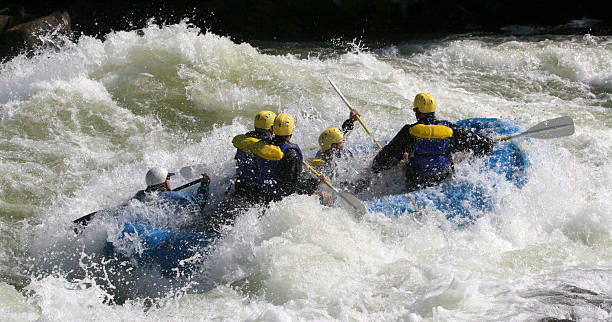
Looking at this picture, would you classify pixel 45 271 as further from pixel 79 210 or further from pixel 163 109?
pixel 163 109

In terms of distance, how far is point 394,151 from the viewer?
18.7ft

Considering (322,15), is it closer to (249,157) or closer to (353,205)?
(249,157)

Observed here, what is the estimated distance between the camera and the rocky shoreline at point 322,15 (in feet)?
47.9

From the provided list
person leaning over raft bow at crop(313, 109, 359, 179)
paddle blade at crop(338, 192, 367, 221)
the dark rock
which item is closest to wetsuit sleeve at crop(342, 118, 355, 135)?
person leaning over raft bow at crop(313, 109, 359, 179)

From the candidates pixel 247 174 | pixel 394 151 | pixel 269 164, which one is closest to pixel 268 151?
pixel 269 164

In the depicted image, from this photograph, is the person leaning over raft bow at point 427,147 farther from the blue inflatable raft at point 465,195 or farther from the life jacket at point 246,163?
the life jacket at point 246,163

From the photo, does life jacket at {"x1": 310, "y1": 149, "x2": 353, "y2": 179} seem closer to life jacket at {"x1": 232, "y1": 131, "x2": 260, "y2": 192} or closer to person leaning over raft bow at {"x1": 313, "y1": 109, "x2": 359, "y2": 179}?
person leaning over raft bow at {"x1": 313, "y1": 109, "x2": 359, "y2": 179}

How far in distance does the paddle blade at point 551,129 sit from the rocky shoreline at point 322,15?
27.2ft

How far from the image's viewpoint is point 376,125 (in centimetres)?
812

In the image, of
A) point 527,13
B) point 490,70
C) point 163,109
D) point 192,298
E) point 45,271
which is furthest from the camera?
point 527,13

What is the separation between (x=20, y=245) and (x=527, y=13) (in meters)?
13.9

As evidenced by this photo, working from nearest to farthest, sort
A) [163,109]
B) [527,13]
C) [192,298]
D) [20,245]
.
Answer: [192,298] → [20,245] → [163,109] → [527,13]

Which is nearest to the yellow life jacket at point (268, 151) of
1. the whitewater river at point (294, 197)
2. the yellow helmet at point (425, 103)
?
the whitewater river at point (294, 197)

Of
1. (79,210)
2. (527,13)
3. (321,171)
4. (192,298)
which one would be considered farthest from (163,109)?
(527,13)
